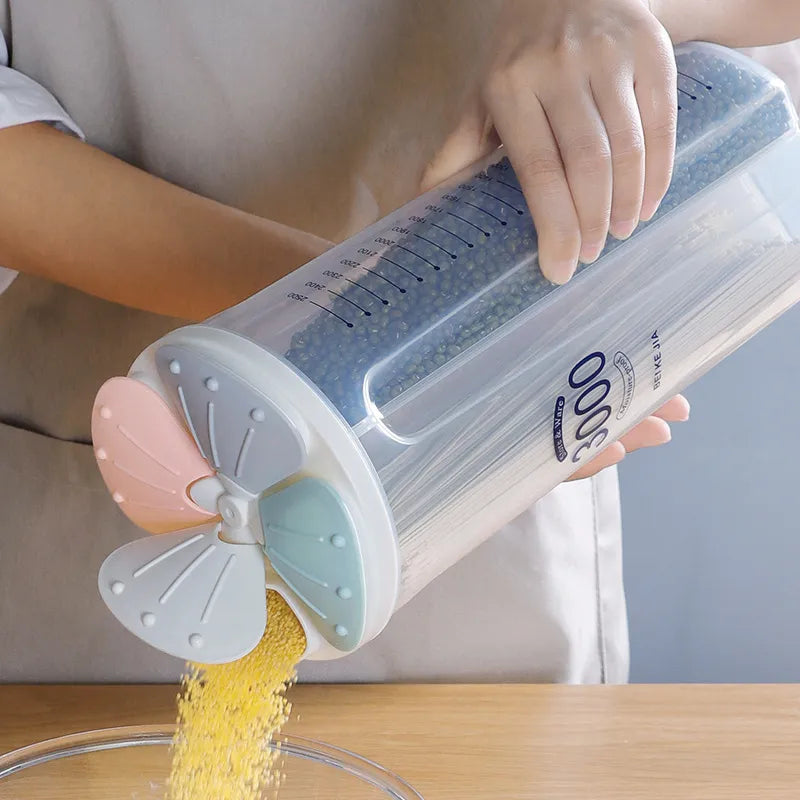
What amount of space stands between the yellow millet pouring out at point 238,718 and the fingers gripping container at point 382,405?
0.03 metres

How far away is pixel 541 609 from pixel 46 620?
0.38 meters

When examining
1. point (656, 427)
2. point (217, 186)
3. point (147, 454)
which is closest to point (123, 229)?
point (217, 186)

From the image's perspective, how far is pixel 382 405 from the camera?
47 cm

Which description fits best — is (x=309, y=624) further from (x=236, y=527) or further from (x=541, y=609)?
(x=541, y=609)

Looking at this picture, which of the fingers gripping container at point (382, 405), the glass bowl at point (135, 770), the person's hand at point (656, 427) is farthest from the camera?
the person's hand at point (656, 427)

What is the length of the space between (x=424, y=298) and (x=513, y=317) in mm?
45

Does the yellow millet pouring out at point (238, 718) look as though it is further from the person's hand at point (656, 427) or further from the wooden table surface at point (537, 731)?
the person's hand at point (656, 427)

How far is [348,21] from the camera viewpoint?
828 mm

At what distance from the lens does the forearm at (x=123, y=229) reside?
0.71 metres

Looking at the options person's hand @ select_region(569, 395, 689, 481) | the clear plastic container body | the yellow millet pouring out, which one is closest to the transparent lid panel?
the clear plastic container body

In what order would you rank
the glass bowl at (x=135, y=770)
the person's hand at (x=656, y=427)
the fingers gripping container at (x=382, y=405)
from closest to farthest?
the fingers gripping container at (x=382, y=405), the glass bowl at (x=135, y=770), the person's hand at (x=656, y=427)

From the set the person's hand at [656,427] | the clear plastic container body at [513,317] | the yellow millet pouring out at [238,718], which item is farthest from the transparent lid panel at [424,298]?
the person's hand at [656,427]

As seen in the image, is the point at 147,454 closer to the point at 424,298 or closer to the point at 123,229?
the point at 424,298

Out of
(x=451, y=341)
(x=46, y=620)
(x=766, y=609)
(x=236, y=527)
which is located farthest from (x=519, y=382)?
(x=766, y=609)
